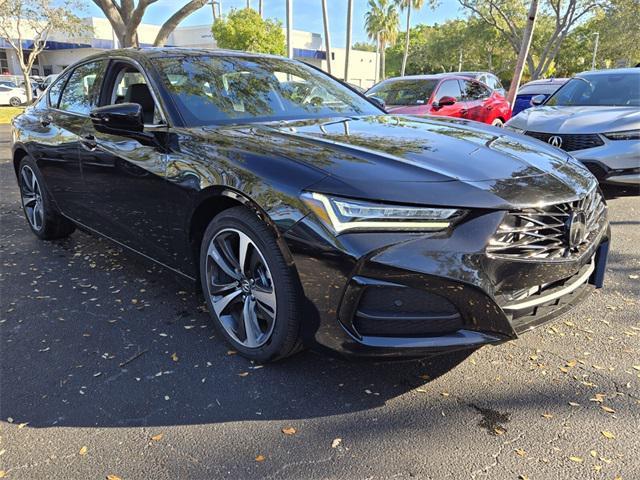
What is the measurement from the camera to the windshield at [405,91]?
927cm

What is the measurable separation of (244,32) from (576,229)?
3726cm

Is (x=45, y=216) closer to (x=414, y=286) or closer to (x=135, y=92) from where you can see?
(x=135, y=92)

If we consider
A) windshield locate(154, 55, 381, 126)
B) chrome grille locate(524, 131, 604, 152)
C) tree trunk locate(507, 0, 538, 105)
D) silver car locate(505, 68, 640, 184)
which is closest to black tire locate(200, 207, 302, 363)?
windshield locate(154, 55, 381, 126)

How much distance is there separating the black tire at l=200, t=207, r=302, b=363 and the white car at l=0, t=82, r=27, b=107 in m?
29.5

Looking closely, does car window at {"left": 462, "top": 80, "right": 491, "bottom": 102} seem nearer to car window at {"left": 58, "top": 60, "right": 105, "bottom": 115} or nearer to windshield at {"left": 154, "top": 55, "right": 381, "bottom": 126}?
windshield at {"left": 154, "top": 55, "right": 381, "bottom": 126}

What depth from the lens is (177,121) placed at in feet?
9.78

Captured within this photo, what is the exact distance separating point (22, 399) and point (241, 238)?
1291 mm

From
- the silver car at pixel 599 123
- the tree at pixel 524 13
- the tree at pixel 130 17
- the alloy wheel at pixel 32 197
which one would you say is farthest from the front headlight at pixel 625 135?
the tree at pixel 524 13

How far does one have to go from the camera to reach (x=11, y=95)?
89.5ft

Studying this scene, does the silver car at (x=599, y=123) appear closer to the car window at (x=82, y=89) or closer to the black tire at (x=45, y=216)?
the car window at (x=82, y=89)

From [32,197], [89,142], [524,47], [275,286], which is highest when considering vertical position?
[524,47]

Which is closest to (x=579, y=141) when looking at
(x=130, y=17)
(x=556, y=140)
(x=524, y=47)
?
(x=556, y=140)

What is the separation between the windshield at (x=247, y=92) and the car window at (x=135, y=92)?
170mm

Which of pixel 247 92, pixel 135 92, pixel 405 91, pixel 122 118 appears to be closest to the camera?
pixel 122 118
